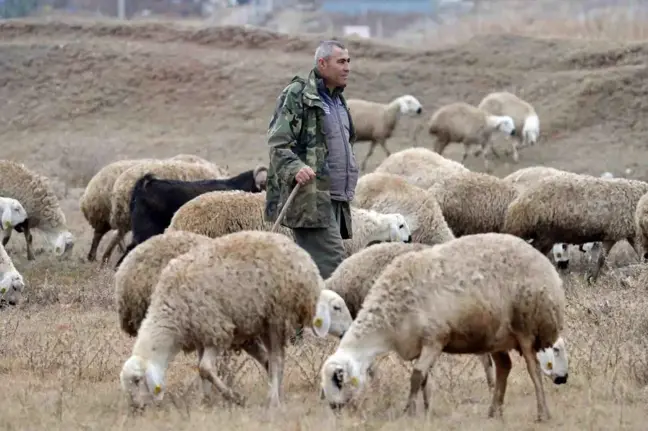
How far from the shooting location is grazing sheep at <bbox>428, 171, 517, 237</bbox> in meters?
13.5

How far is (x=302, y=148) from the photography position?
847 cm

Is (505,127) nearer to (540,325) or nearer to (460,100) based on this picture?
(460,100)

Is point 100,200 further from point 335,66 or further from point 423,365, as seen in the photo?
point 423,365

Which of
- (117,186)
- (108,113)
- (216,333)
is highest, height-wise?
(216,333)

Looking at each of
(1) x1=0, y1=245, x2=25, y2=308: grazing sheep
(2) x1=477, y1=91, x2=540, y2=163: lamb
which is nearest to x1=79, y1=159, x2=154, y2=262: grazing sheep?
(1) x1=0, y1=245, x2=25, y2=308: grazing sheep

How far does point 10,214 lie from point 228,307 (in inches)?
323

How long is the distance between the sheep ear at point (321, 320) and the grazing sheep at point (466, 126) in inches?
664

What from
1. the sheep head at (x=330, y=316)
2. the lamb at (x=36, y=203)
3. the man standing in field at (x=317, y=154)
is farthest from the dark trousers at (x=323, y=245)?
the lamb at (x=36, y=203)

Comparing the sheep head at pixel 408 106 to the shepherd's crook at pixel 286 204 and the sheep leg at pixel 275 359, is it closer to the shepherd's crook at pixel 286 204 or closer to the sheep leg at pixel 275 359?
the shepherd's crook at pixel 286 204

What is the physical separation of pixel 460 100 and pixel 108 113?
8.66 meters

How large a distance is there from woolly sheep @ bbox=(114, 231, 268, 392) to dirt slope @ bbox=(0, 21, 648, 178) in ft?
53.2

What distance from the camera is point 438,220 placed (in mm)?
12422

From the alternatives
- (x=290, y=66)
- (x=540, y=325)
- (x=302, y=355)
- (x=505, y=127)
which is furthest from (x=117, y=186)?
(x=290, y=66)

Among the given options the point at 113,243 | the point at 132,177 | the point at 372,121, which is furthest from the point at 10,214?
the point at 372,121
